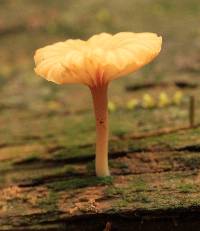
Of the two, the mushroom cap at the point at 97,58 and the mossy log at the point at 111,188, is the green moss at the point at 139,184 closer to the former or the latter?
the mossy log at the point at 111,188

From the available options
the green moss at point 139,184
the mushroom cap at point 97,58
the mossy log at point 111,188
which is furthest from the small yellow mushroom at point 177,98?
the mushroom cap at point 97,58

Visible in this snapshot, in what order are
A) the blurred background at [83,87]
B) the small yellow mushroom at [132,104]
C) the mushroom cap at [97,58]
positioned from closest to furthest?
the mushroom cap at [97,58] → the blurred background at [83,87] → the small yellow mushroom at [132,104]

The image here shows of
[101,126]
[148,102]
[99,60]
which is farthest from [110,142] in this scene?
[99,60]

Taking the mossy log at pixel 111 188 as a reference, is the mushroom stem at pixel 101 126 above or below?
above

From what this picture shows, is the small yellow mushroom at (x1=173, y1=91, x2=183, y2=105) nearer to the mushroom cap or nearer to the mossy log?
the mossy log

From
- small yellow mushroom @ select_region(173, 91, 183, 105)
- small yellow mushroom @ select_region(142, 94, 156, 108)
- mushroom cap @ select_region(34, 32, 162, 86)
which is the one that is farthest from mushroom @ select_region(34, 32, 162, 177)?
small yellow mushroom @ select_region(173, 91, 183, 105)

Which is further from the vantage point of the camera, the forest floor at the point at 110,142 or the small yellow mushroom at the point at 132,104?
the small yellow mushroom at the point at 132,104

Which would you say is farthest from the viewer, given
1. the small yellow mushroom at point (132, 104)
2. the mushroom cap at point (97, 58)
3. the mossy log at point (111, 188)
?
the small yellow mushroom at point (132, 104)

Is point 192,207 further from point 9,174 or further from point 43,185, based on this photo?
point 9,174
